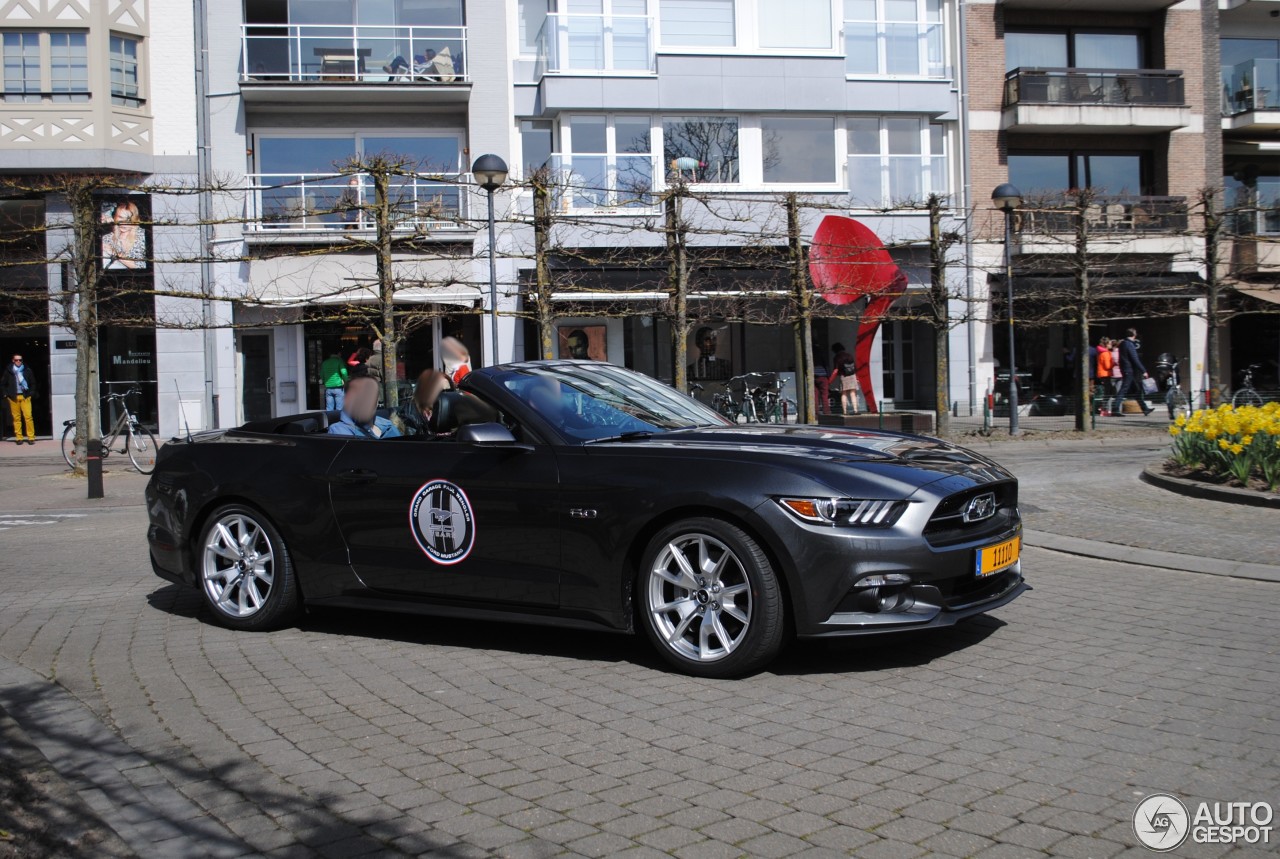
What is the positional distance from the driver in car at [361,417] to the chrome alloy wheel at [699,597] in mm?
2343

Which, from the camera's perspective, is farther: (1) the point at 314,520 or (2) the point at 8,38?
(2) the point at 8,38

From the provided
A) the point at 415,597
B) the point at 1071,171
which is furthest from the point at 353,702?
the point at 1071,171

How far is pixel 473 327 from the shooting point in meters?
28.8

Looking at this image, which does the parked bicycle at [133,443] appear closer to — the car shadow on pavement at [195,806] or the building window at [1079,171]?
the car shadow on pavement at [195,806]

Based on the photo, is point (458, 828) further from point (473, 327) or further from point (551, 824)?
point (473, 327)

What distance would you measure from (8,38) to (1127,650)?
2833 cm

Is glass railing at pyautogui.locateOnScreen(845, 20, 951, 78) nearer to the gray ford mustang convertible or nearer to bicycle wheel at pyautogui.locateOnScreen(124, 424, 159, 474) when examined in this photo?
bicycle wheel at pyautogui.locateOnScreen(124, 424, 159, 474)

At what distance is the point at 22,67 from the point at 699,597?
26.9 meters

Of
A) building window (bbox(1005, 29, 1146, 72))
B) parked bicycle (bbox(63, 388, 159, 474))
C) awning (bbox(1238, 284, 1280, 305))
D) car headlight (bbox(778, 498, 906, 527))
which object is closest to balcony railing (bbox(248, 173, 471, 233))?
parked bicycle (bbox(63, 388, 159, 474))

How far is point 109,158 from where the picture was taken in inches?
1030

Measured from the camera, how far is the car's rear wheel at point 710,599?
→ 16.6 feet

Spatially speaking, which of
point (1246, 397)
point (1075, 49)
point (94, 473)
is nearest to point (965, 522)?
point (94, 473)

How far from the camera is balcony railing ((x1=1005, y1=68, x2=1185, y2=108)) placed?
30312 millimetres
